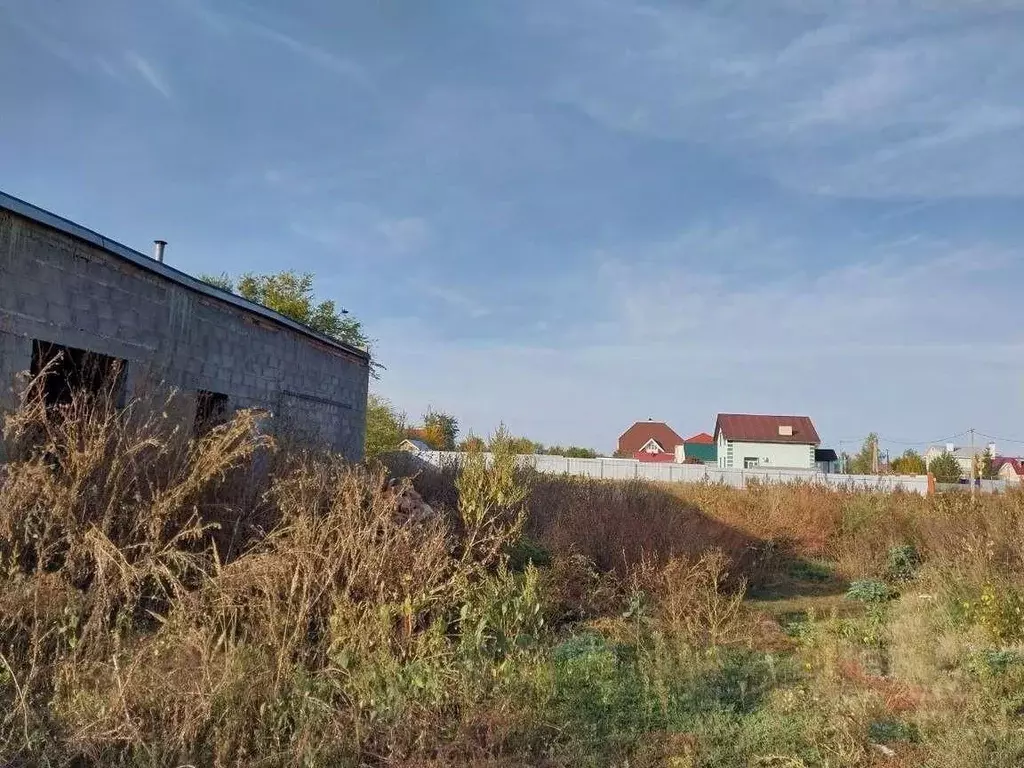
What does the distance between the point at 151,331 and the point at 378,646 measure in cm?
574

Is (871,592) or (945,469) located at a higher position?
(945,469)

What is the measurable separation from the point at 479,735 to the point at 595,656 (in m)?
1.69

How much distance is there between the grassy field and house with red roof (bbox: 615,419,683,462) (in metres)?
51.5

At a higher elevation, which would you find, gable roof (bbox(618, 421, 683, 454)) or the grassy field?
gable roof (bbox(618, 421, 683, 454))

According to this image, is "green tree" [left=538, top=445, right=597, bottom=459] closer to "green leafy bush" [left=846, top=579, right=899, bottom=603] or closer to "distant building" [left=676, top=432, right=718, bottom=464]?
"distant building" [left=676, top=432, right=718, bottom=464]

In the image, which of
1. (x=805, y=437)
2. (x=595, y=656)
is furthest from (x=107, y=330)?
(x=805, y=437)

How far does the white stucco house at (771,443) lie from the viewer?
148 ft

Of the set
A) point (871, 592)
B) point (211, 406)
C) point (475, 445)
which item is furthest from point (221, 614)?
point (871, 592)

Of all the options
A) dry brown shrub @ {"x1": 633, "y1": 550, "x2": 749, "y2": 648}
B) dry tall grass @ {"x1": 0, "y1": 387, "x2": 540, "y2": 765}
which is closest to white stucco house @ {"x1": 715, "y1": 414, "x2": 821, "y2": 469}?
dry brown shrub @ {"x1": 633, "y1": 550, "x2": 749, "y2": 648}

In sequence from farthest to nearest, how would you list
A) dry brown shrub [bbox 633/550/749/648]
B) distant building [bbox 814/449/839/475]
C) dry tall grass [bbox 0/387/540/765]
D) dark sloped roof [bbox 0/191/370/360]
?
distant building [bbox 814/449/839/475]
dark sloped roof [bbox 0/191/370/360]
dry brown shrub [bbox 633/550/749/648]
dry tall grass [bbox 0/387/540/765]

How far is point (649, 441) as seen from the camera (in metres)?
59.9

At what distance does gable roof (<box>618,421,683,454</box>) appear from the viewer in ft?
202

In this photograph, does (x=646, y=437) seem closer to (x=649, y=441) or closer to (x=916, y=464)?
(x=649, y=441)

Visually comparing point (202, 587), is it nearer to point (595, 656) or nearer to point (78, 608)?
point (78, 608)
